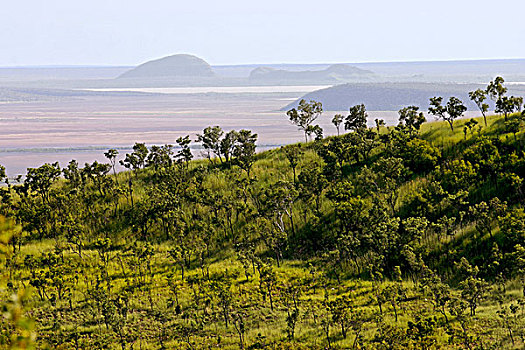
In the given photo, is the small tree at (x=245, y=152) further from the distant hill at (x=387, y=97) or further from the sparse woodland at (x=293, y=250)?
the distant hill at (x=387, y=97)

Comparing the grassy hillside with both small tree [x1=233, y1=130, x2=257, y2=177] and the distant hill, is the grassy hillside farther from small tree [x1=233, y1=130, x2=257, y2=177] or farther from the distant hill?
the distant hill

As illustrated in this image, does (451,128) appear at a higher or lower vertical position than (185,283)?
higher

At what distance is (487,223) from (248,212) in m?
17.7

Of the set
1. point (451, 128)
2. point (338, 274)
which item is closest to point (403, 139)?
point (451, 128)

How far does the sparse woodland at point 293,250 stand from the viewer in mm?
20953

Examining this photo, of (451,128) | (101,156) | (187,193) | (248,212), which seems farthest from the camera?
(101,156)

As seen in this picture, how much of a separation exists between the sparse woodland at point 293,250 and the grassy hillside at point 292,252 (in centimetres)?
13

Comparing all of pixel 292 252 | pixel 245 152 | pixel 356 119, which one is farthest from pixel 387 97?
pixel 292 252

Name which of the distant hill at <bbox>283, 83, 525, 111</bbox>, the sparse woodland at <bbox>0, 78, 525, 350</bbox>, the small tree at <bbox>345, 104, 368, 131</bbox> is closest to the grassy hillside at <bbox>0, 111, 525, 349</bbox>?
the sparse woodland at <bbox>0, 78, 525, 350</bbox>

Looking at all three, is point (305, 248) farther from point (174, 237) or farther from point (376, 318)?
point (376, 318)

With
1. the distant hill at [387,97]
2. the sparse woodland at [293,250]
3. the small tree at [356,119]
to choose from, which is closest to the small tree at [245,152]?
the sparse woodland at [293,250]

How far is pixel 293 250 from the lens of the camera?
34.0 metres

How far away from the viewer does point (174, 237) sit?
35781mm

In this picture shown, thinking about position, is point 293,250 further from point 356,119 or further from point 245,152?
point 356,119
